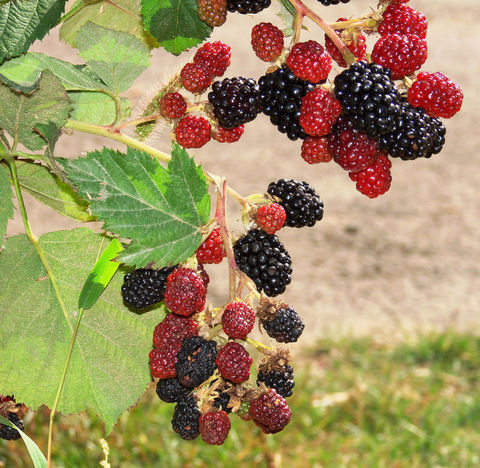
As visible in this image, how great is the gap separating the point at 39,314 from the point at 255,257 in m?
0.28

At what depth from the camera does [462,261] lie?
13.0ft

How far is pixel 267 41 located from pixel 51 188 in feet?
1.09

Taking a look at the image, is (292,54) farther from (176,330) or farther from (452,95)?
(176,330)

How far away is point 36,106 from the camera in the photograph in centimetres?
77

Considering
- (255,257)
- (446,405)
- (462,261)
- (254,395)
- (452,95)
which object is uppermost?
(452,95)

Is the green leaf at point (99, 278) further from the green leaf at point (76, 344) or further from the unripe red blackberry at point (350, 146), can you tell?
the unripe red blackberry at point (350, 146)

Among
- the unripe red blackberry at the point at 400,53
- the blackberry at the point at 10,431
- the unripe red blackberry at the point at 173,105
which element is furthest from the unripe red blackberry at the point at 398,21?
the blackberry at the point at 10,431

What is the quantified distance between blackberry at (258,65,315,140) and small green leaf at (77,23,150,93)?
0.55ft

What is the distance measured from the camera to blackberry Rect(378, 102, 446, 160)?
0.68 m

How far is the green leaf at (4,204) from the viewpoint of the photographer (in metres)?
0.78

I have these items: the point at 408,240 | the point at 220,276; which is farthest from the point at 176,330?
the point at 408,240

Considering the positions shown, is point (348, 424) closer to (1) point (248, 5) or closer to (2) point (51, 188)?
(2) point (51, 188)

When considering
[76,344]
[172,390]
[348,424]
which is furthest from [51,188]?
[348,424]

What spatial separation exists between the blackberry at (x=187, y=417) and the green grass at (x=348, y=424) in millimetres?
1330
